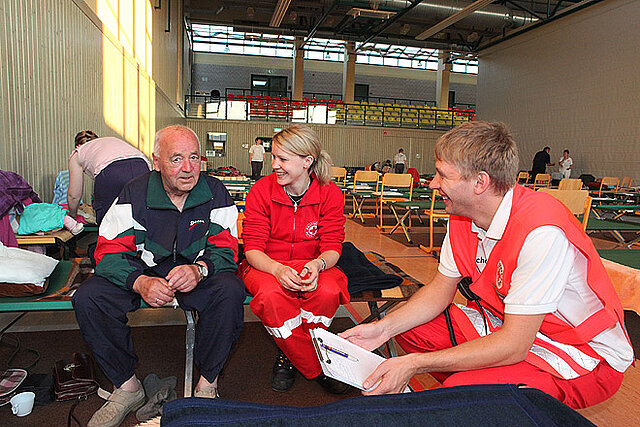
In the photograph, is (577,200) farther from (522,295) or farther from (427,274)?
(522,295)

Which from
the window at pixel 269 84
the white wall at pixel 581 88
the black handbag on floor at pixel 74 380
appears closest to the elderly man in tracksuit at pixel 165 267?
the black handbag on floor at pixel 74 380

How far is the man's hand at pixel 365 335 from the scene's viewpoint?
1566 millimetres

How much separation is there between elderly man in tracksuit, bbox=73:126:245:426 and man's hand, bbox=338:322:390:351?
2.22 ft

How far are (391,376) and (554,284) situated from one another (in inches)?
21.7

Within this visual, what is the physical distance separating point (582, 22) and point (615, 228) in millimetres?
12605

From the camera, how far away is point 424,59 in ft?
83.4

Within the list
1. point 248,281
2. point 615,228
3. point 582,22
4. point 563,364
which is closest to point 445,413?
point 563,364

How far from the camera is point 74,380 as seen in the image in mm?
2121

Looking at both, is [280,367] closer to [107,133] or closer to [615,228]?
[615,228]

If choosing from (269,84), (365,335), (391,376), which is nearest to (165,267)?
(365,335)

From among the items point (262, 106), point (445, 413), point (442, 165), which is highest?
point (262, 106)

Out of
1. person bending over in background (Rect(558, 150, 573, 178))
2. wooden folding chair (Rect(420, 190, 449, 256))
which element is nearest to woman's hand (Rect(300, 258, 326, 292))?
wooden folding chair (Rect(420, 190, 449, 256))

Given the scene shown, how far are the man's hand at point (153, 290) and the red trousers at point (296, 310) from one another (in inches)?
15.4

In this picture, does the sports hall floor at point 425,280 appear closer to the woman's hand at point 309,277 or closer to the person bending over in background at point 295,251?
the person bending over in background at point 295,251
